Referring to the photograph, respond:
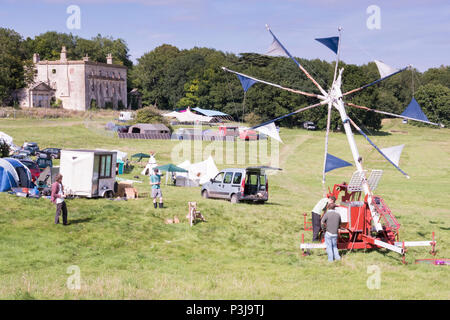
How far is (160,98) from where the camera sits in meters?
140

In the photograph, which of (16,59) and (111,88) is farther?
(111,88)

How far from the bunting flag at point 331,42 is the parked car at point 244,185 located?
8743 mm

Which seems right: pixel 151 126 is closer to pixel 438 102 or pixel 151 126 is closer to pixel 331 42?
pixel 331 42

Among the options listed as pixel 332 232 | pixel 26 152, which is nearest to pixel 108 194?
Answer: pixel 332 232

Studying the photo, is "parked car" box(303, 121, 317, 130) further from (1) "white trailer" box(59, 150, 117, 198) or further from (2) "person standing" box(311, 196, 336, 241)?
(2) "person standing" box(311, 196, 336, 241)

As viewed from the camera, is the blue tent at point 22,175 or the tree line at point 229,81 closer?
the blue tent at point 22,175

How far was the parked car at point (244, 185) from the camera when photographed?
2788cm

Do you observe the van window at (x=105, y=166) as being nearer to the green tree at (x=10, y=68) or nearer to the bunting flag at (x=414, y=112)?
the bunting flag at (x=414, y=112)

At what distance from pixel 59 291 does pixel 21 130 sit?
58443 millimetres

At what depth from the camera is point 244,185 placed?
2788 centimetres

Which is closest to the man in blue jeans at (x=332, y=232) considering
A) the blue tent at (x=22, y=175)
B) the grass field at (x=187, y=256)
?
the grass field at (x=187, y=256)
